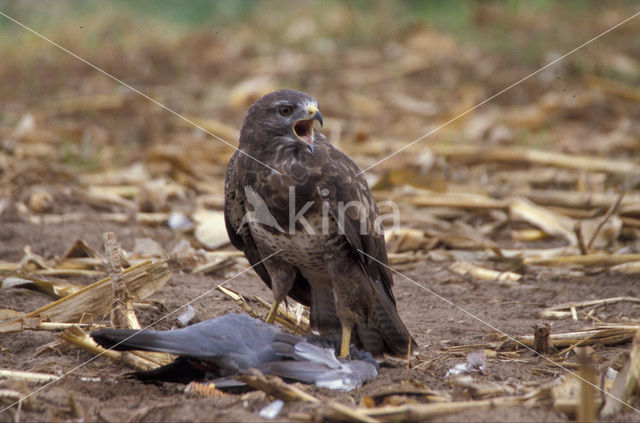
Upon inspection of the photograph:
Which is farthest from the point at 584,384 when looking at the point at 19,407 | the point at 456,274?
the point at 456,274

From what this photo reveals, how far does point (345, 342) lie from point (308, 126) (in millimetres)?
1041

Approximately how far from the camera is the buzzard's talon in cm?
343

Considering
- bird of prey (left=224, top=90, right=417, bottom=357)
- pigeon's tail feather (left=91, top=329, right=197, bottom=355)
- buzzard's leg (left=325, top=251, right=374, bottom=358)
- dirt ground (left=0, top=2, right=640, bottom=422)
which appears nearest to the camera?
pigeon's tail feather (left=91, top=329, right=197, bottom=355)

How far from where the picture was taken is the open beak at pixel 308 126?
3422 mm

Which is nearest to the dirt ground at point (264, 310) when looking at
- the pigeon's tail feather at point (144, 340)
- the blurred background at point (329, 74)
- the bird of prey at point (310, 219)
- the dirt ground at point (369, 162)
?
the dirt ground at point (369, 162)

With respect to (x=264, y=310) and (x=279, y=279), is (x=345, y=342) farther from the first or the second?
(x=264, y=310)

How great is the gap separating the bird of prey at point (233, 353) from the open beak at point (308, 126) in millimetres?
901

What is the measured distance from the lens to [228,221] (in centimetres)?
365

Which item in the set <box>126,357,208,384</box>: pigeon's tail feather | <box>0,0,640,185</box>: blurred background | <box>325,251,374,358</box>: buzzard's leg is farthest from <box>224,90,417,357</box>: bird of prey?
<box>0,0,640,185</box>: blurred background

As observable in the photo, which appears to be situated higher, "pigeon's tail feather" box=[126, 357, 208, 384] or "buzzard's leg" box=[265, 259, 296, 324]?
"buzzard's leg" box=[265, 259, 296, 324]

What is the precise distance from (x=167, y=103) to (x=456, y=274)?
469 centimetres

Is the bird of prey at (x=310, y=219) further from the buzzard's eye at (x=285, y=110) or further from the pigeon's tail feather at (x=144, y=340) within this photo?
the pigeon's tail feather at (x=144, y=340)

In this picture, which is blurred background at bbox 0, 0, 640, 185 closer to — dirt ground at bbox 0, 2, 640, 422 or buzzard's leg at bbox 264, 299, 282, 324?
dirt ground at bbox 0, 2, 640, 422

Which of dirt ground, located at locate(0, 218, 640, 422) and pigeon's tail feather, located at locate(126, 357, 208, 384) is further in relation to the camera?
pigeon's tail feather, located at locate(126, 357, 208, 384)
